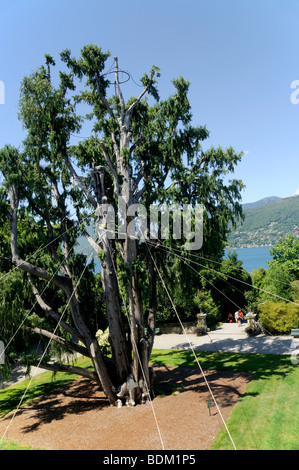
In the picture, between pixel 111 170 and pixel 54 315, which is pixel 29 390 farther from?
pixel 111 170

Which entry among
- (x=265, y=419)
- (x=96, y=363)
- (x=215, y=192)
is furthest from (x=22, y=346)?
(x=215, y=192)

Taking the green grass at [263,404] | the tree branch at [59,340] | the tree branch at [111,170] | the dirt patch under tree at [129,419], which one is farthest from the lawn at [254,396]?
the tree branch at [111,170]

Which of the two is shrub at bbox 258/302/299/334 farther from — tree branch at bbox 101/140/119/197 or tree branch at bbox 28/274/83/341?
tree branch at bbox 101/140/119/197

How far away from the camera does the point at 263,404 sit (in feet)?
34.4

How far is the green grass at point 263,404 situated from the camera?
27.1ft

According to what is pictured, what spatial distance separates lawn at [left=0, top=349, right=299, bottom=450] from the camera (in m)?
8.38

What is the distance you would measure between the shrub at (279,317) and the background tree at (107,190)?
30.8ft

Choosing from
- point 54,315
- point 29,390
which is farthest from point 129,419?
point 29,390

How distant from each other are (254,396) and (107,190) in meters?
9.27

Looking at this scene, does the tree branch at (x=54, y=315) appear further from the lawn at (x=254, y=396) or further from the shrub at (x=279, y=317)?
the shrub at (x=279, y=317)

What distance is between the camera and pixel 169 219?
12258 mm

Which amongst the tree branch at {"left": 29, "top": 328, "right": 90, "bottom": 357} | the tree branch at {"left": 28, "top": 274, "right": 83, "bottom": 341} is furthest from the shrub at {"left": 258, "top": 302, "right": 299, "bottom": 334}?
the tree branch at {"left": 28, "top": 274, "right": 83, "bottom": 341}

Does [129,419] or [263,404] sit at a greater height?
[263,404]
